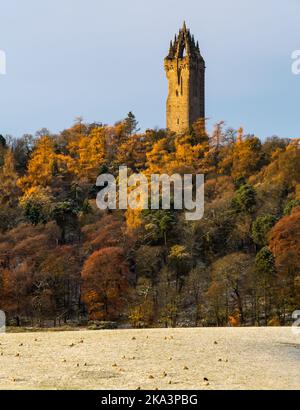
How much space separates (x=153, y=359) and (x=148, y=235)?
169 ft

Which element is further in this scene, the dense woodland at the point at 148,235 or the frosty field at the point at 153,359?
the dense woodland at the point at 148,235

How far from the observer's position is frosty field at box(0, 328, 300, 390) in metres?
21.7

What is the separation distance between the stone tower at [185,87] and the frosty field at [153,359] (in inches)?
3260

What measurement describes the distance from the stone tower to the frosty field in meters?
82.8

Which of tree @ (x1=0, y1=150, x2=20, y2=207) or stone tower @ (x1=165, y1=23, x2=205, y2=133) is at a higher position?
stone tower @ (x1=165, y1=23, x2=205, y2=133)

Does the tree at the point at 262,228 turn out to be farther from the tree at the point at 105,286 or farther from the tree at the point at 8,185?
the tree at the point at 8,185

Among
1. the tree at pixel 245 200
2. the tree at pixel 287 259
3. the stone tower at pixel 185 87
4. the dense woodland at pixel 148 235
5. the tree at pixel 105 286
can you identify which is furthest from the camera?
the stone tower at pixel 185 87

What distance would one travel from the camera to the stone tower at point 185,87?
113375 mm

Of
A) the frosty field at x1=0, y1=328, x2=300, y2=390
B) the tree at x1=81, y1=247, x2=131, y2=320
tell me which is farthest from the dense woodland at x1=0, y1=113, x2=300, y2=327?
the frosty field at x1=0, y1=328, x2=300, y2=390

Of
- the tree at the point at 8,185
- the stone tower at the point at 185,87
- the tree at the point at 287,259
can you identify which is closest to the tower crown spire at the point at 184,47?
the stone tower at the point at 185,87

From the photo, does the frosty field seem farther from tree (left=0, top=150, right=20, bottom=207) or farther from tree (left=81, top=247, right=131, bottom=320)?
tree (left=0, top=150, right=20, bottom=207)

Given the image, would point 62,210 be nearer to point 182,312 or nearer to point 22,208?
point 22,208

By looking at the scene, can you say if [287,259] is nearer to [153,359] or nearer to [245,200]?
[245,200]
